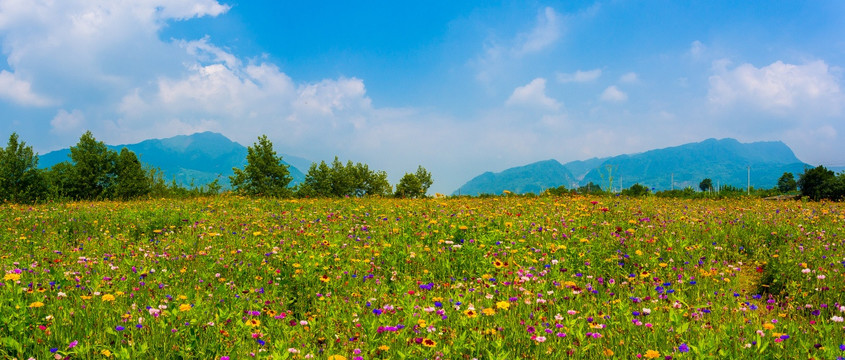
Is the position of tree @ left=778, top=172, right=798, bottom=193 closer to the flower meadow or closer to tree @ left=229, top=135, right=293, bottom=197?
tree @ left=229, top=135, right=293, bottom=197

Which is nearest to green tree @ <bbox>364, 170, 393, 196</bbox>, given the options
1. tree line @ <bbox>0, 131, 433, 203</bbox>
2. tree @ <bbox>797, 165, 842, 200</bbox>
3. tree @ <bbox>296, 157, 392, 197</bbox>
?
tree @ <bbox>296, 157, 392, 197</bbox>

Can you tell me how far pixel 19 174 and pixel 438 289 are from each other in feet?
131

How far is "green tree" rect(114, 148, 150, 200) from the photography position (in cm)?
3781

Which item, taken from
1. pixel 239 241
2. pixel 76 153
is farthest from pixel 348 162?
pixel 239 241

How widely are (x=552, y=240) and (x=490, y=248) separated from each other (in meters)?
1.16

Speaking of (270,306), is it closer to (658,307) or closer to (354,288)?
(354,288)

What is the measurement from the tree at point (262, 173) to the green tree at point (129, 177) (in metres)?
7.92

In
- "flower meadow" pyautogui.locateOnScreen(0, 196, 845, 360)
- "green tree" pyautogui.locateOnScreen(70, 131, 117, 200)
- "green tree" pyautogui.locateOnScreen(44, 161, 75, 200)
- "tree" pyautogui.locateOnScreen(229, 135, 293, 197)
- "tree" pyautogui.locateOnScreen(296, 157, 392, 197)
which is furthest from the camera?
"tree" pyautogui.locateOnScreen(296, 157, 392, 197)

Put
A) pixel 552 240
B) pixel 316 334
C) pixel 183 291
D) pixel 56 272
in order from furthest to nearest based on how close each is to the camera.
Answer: pixel 552 240, pixel 56 272, pixel 183 291, pixel 316 334

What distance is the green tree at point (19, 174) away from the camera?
100.0ft

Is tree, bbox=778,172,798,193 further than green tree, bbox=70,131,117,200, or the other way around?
tree, bbox=778,172,798,193

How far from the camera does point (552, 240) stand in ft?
22.0

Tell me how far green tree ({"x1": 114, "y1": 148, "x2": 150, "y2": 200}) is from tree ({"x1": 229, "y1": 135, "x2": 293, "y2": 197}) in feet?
26.0

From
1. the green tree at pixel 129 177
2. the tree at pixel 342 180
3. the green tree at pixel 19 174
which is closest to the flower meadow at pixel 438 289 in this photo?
the green tree at pixel 19 174
